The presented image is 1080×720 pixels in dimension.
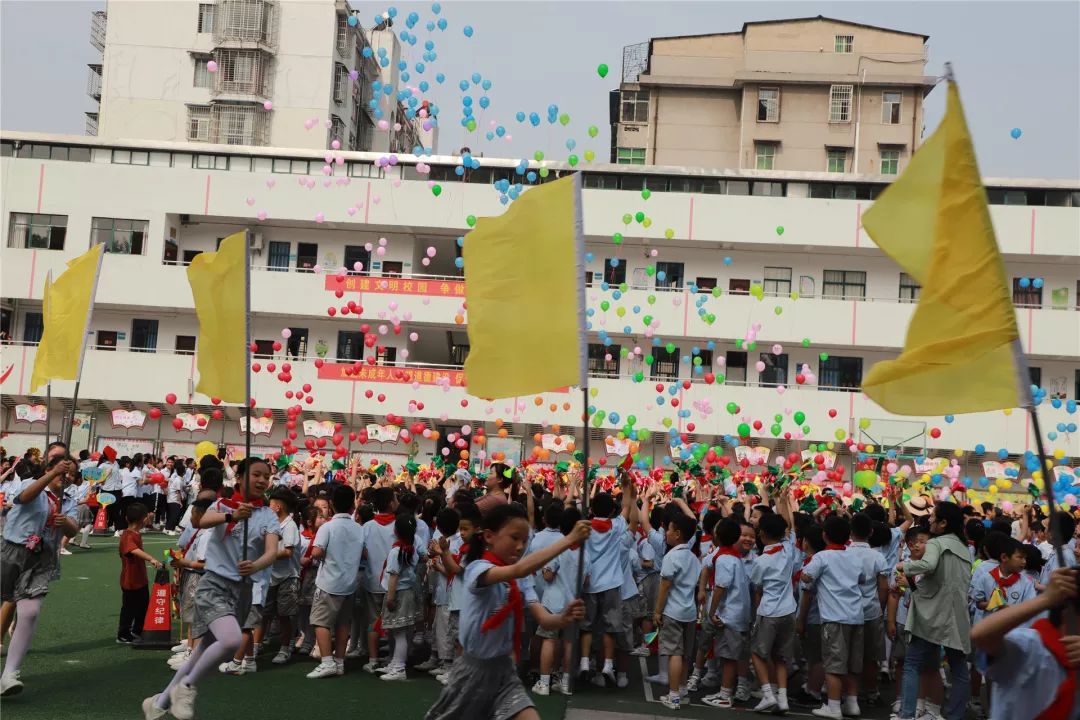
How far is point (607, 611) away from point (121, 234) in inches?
1105

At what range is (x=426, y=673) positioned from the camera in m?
9.31

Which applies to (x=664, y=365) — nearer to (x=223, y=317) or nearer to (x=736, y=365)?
(x=736, y=365)

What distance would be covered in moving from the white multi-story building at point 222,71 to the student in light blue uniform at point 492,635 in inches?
1565

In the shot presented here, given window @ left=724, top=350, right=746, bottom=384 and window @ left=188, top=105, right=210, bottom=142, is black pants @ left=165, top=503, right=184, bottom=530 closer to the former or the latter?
window @ left=724, top=350, right=746, bottom=384

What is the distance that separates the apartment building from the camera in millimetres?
42094

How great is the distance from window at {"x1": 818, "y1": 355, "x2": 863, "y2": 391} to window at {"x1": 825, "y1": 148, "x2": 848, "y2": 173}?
38.6 ft

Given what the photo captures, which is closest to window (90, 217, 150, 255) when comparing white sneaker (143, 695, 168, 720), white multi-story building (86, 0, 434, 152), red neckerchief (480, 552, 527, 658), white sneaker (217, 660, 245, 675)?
white multi-story building (86, 0, 434, 152)

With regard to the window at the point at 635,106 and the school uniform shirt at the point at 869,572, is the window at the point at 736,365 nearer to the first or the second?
the window at the point at 635,106

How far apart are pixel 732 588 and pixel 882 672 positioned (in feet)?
8.44

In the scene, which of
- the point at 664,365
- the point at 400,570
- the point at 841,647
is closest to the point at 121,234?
the point at 664,365

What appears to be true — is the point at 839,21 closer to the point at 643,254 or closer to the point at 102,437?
the point at 643,254

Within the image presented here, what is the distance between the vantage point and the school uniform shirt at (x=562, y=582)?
880 centimetres

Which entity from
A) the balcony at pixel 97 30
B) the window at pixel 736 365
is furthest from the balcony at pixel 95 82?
the window at pixel 736 365

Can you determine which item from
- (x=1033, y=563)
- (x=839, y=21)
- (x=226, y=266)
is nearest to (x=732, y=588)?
(x=1033, y=563)
